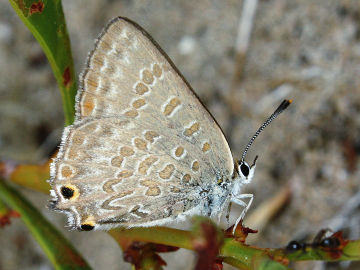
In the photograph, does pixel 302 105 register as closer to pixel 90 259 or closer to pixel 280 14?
pixel 280 14

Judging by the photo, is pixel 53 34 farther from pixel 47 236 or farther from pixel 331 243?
pixel 331 243

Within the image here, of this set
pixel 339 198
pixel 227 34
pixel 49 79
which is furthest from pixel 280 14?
pixel 49 79

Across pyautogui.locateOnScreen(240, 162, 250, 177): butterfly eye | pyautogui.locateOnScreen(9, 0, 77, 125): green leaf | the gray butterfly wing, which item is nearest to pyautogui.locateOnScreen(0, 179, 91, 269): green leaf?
the gray butterfly wing

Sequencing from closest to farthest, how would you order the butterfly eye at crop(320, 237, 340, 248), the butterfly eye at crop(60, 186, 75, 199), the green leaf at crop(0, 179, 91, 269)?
the butterfly eye at crop(320, 237, 340, 248) → the butterfly eye at crop(60, 186, 75, 199) → the green leaf at crop(0, 179, 91, 269)

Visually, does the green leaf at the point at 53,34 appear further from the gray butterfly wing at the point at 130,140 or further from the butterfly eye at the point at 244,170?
the butterfly eye at the point at 244,170

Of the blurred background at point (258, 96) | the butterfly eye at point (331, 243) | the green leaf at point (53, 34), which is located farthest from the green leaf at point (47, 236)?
the butterfly eye at point (331, 243)

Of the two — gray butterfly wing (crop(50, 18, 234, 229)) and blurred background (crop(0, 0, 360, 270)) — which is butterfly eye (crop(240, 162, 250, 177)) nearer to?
gray butterfly wing (crop(50, 18, 234, 229))
